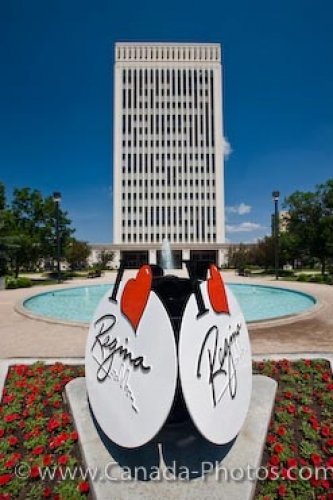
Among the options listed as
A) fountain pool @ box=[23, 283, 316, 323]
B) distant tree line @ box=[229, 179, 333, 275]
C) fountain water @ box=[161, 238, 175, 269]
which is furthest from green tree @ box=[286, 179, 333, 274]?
fountain water @ box=[161, 238, 175, 269]

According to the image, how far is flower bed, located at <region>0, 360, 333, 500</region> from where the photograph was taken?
3328mm

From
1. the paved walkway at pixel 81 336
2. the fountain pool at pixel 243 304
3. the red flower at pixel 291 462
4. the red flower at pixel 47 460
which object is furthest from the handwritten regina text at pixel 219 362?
the fountain pool at pixel 243 304

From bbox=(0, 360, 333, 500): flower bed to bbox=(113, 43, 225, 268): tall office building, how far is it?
194 feet

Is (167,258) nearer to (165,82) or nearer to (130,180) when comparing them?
(130,180)

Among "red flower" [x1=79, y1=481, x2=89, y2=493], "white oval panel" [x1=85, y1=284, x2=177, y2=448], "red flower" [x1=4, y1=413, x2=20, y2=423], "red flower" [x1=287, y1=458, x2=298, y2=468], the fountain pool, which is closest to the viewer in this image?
"white oval panel" [x1=85, y1=284, x2=177, y2=448]

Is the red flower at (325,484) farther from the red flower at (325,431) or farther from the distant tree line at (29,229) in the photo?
the distant tree line at (29,229)

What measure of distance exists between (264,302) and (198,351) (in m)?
14.4

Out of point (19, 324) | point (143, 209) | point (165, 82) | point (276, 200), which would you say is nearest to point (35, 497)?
point (19, 324)

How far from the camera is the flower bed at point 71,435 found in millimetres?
3328

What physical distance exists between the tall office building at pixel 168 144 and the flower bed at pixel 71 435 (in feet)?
194

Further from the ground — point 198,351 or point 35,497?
point 198,351

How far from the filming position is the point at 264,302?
16.6m

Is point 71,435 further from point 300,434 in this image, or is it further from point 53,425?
point 300,434

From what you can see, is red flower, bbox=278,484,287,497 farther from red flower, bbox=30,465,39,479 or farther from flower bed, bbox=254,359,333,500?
red flower, bbox=30,465,39,479
